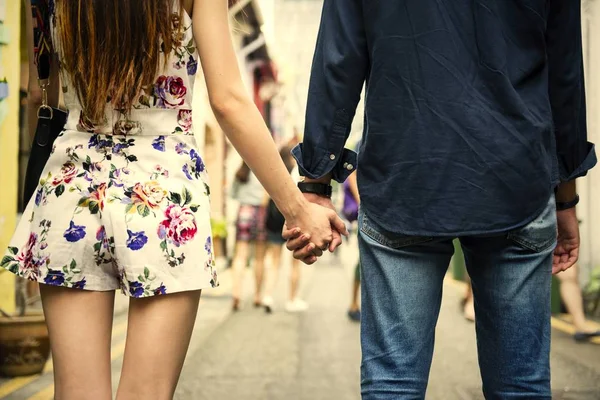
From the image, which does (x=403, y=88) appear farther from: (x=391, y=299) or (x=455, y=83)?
(x=391, y=299)

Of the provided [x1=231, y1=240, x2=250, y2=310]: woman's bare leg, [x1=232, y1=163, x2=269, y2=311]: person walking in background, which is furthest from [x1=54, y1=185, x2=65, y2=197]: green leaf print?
[x1=232, y1=163, x2=269, y2=311]: person walking in background

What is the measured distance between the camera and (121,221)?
177cm

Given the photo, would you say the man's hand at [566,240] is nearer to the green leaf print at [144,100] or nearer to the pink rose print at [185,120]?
the pink rose print at [185,120]

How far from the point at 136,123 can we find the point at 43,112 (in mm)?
249

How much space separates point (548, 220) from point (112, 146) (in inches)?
41.2

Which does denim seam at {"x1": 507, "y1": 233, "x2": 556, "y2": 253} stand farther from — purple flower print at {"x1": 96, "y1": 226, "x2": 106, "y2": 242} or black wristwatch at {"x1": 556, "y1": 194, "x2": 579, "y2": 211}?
purple flower print at {"x1": 96, "y1": 226, "x2": 106, "y2": 242}

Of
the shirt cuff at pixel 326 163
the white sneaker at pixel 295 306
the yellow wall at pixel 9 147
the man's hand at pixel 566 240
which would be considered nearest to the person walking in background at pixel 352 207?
the white sneaker at pixel 295 306

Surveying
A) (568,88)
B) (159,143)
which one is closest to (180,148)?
(159,143)

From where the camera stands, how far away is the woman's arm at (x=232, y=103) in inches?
72.4

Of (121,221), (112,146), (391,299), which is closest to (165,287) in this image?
(121,221)

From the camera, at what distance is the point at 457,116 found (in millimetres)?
1871

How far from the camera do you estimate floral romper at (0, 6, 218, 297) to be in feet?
5.83

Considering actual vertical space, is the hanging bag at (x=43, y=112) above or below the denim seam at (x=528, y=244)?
above

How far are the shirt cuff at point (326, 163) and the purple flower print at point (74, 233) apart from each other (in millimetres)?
642
